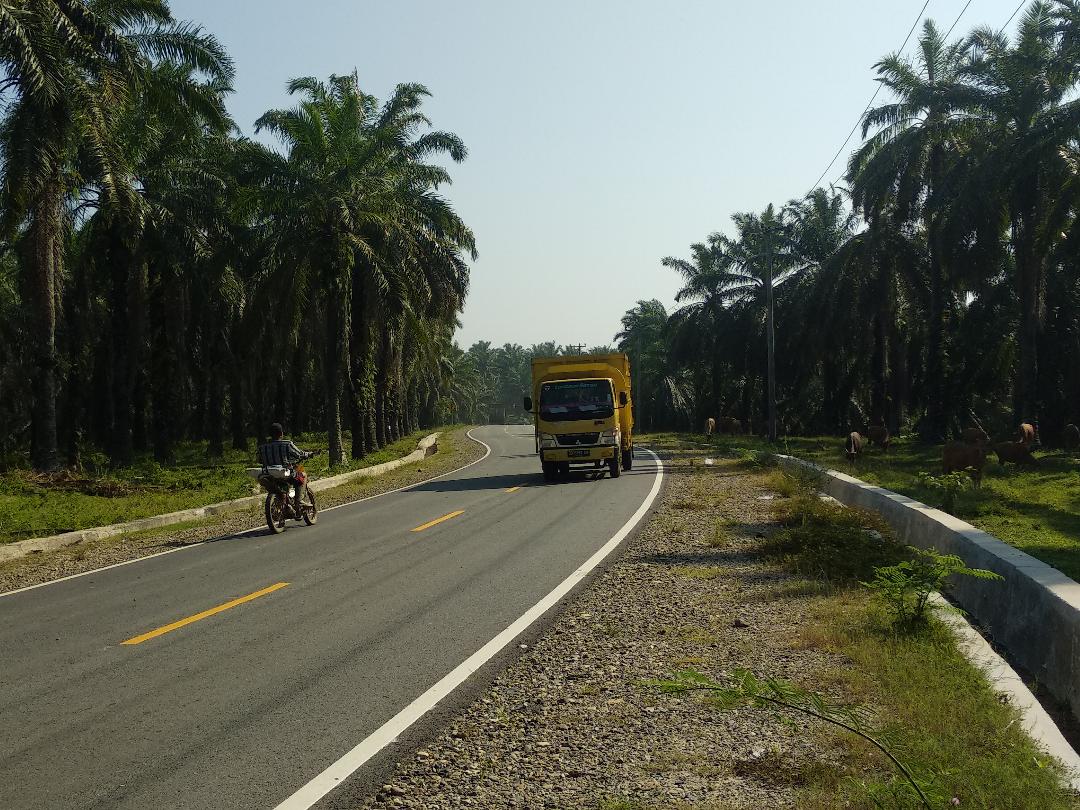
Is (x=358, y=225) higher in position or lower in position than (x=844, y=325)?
higher

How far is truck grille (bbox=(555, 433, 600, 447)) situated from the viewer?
26.0 metres

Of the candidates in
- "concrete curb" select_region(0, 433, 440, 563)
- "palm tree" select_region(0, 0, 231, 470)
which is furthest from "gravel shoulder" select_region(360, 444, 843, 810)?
"palm tree" select_region(0, 0, 231, 470)

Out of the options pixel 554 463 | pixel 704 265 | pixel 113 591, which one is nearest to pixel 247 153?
pixel 554 463

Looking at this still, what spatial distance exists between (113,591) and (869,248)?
3466 cm

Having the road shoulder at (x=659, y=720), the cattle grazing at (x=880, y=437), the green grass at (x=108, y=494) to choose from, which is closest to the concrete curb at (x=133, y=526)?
the green grass at (x=108, y=494)

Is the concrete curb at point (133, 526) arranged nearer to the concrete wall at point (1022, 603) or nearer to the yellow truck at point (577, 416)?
the yellow truck at point (577, 416)

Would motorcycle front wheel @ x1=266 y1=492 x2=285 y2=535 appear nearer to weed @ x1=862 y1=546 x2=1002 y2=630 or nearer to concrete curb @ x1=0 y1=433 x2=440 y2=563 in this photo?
concrete curb @ x1=0 y1=433 x2=440 y2=563

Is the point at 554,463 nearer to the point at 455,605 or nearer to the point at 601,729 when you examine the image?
the point at 455,605

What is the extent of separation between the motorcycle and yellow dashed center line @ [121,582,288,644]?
5540 mm

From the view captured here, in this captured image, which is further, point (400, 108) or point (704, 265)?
point (704, 265)

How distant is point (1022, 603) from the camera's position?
24.5 feet

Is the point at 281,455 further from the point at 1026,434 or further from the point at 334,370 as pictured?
the point at 1026,434

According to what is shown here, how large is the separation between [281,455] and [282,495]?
0.70 metres

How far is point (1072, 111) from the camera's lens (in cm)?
2553
